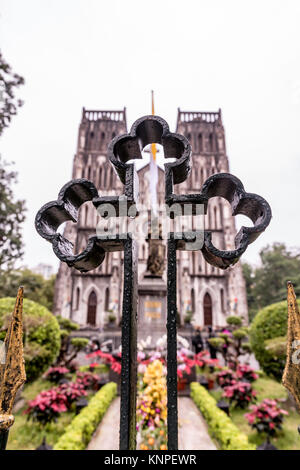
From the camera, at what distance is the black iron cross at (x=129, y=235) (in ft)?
3.51

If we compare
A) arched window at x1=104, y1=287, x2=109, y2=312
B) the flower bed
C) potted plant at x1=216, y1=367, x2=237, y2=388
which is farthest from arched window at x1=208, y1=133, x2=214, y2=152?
the flower bed

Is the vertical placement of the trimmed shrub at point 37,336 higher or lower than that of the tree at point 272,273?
lower

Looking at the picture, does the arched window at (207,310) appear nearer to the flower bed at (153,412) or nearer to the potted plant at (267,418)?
the potted plant at (267,418)

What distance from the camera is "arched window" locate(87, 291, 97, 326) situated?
21906 mm

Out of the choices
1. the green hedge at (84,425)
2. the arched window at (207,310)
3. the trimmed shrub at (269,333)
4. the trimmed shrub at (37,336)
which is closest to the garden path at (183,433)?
the green hedge at (84,425)

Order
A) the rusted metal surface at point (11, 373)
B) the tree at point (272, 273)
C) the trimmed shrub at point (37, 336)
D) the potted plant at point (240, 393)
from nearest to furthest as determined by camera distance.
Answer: the rusted metal surface at point (11, 373), the trimmed shrub at point (37, 336), the potted plant at point (240, 393), the tree at point (272, 273)

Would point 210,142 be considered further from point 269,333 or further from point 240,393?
point 240,393

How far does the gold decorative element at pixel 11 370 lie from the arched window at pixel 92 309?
21878 millimetres

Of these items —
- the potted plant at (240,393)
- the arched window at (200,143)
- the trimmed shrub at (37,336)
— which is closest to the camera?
the trimmed shrub at (37,336)

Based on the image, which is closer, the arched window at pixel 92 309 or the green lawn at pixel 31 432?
the green lawn at pixel 31 432

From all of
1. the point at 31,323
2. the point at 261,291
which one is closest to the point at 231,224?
the point at 261,291

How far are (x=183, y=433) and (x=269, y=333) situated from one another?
2788 millimetres
